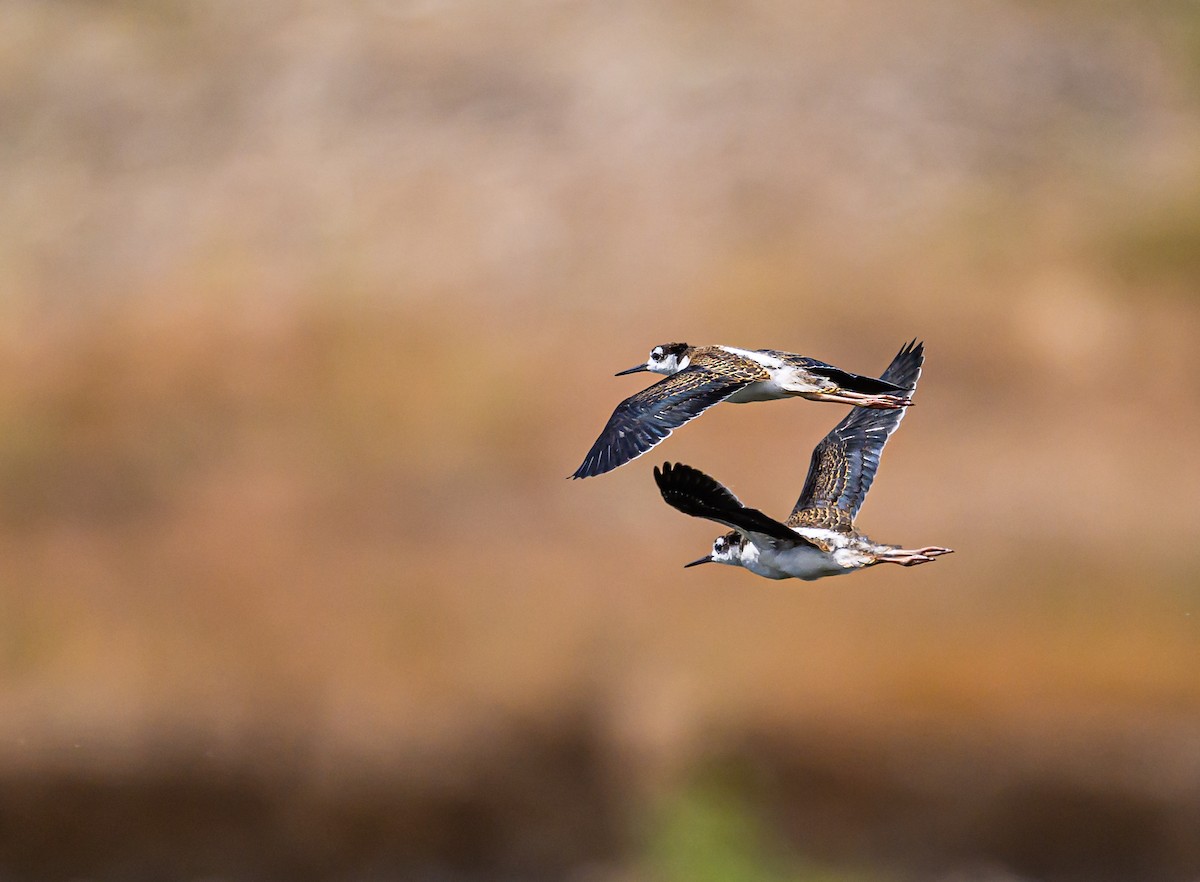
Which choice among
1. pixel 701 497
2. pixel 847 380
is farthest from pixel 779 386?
pixel 701 497

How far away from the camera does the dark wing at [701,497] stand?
10797mm

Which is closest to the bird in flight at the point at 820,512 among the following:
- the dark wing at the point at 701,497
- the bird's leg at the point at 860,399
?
the dark wing at the point at 701,497

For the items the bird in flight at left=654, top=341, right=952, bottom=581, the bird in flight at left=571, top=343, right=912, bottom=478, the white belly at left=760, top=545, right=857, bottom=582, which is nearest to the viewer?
the bird in flight at left=654, top=341, right=952, bottom=581

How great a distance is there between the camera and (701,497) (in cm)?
1097

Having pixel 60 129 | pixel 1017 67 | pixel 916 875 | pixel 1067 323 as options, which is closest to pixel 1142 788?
pixel 916 875

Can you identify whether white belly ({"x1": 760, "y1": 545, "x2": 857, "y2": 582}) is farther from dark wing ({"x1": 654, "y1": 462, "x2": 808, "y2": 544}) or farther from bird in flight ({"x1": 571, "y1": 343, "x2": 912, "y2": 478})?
bird in flight ({"x1": 571, "y1": 343, "x2": 912, "y2": 478})

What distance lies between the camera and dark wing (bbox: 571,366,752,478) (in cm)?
1163

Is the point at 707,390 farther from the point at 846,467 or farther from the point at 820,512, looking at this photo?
the point at 846,467

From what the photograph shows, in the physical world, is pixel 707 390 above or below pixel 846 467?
above

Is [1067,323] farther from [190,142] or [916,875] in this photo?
[190,142]

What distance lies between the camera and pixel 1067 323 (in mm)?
28250

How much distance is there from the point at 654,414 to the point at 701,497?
124 cm

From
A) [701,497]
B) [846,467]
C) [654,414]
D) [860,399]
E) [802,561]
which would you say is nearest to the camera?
[701,497]

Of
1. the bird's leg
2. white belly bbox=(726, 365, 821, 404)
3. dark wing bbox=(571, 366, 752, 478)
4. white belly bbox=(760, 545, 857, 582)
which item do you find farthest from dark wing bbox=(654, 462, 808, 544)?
the bird's leg
